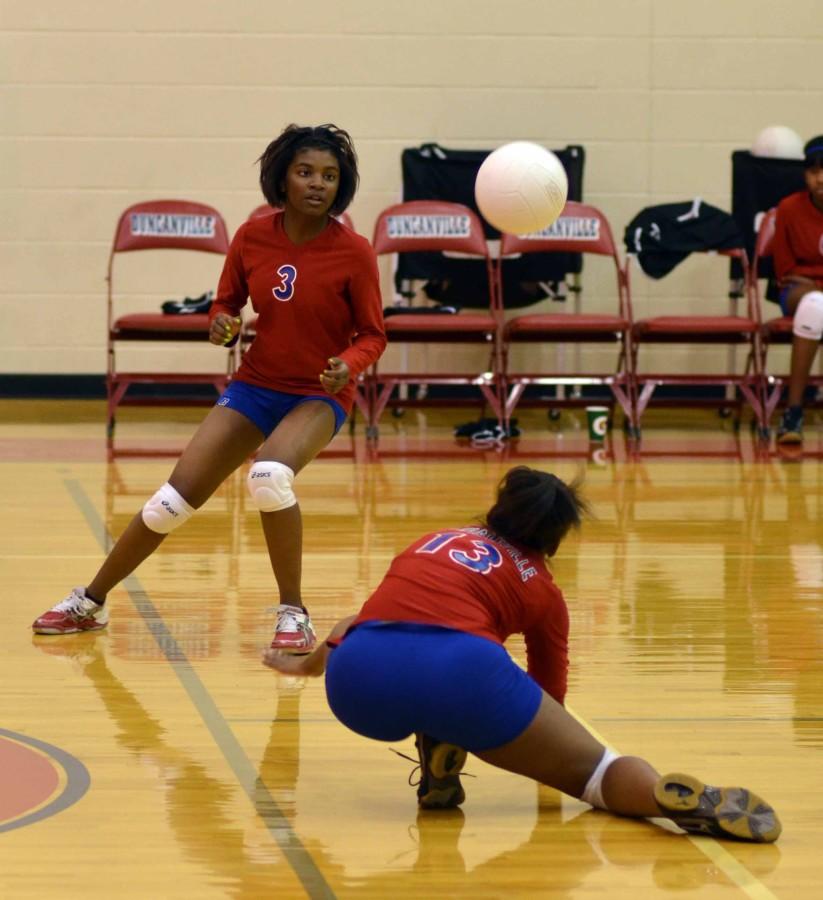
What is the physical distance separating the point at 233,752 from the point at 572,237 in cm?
A: 638

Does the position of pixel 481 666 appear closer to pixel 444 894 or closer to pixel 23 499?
pixel 444 894

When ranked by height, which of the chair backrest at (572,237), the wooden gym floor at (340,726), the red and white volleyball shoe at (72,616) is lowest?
the wooden gym floor at (340,726)

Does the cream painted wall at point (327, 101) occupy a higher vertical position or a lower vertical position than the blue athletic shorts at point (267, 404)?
higher

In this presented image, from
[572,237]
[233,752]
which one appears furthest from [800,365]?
[233,752]

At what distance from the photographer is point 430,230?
31.4 ft

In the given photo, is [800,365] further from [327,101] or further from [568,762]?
[568,762]

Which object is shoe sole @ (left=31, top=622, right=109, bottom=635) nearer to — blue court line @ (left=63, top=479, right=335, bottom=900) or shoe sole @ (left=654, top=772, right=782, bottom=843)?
blue court line @ (left=63, top=479, right=335, bottom=900)

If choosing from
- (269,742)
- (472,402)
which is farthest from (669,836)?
(472,402)

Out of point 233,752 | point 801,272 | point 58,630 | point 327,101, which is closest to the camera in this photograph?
point 233,752

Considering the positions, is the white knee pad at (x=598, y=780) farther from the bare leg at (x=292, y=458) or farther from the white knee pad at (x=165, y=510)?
the white knee pad at (x=165, y=510)

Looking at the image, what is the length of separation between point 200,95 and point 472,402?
2.81 m

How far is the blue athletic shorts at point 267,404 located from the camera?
4816 mm

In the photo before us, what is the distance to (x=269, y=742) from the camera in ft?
12.7

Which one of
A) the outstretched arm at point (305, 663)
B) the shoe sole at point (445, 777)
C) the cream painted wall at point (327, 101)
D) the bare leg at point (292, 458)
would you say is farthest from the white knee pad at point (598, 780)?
the cream painted wall at point (327, 101)
